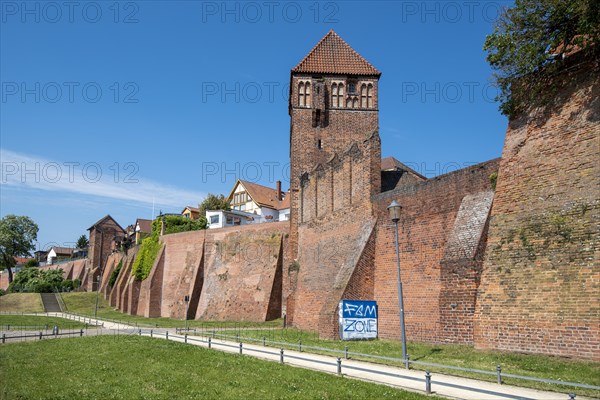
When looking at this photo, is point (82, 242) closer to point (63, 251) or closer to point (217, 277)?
point (63, 251)

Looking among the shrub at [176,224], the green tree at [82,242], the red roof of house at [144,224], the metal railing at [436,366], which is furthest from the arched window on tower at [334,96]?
the green tree at [82,242]

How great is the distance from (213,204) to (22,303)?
88.4 ft

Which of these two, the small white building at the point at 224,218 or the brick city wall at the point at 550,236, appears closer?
the brick city wall at the point at 550,236

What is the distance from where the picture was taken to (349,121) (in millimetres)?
33094

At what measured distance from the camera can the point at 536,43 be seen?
13.7m

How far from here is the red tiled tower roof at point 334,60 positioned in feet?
112

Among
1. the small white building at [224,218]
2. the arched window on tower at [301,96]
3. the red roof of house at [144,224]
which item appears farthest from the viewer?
the red roof of house at [144,224]

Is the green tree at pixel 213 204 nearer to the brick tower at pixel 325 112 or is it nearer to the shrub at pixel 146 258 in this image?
the shrub at pixel 146 258

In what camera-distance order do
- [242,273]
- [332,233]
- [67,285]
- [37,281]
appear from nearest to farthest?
[332,233] → [242,273] → [37,281] → [67,285]

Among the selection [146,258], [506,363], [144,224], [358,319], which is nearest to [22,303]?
[146,258]

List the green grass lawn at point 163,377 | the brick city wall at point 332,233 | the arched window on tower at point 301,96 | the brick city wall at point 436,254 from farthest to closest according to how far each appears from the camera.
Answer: the arched window on tower at point 301,96
the brick city wall at point 332,233
the brick city wall at point 436,254
the green grass lawn at point 163,377

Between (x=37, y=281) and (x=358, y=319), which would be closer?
(x=358, y=319)

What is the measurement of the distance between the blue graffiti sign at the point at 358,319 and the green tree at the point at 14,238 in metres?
85.1

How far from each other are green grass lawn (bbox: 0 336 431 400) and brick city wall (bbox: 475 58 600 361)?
4.50 metres
